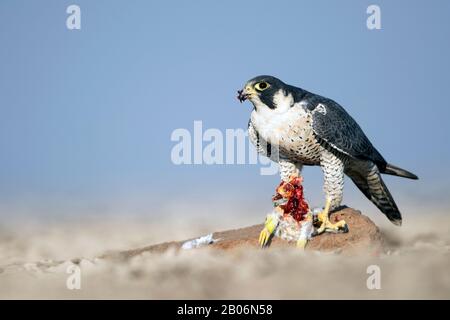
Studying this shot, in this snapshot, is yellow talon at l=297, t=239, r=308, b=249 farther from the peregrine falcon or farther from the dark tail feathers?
the dark tail feathers

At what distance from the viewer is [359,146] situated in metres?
7.87

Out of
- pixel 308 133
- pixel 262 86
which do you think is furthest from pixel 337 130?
pixel 262 86

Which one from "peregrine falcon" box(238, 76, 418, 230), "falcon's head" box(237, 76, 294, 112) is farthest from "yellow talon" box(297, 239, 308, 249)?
"falcon's head" box(237, 76, 294, 112)

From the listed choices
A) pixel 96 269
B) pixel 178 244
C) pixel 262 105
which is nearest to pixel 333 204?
pixel 262 105

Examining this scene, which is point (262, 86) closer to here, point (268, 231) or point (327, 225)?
point (268, 231)

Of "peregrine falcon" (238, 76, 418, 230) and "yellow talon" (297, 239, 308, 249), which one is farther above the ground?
"peregrine falcon" (238, 76, 418, 230)

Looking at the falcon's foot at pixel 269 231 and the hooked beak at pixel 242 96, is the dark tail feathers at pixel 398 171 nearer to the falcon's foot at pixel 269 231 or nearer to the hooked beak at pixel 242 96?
the falcon's foot at pixel 269 231

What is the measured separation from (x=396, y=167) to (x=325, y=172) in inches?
51.5

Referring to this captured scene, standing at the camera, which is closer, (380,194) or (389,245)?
(389,245)

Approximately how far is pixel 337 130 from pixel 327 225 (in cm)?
119

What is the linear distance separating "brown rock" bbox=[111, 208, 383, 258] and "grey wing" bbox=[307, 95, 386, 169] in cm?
83

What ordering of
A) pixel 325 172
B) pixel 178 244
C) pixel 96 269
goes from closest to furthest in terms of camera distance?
pixel 96 269 < pixel 325 172 < pixel 178 244

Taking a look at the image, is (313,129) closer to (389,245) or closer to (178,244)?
(389,245)

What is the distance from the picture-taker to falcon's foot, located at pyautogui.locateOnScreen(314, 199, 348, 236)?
24.9 ft
